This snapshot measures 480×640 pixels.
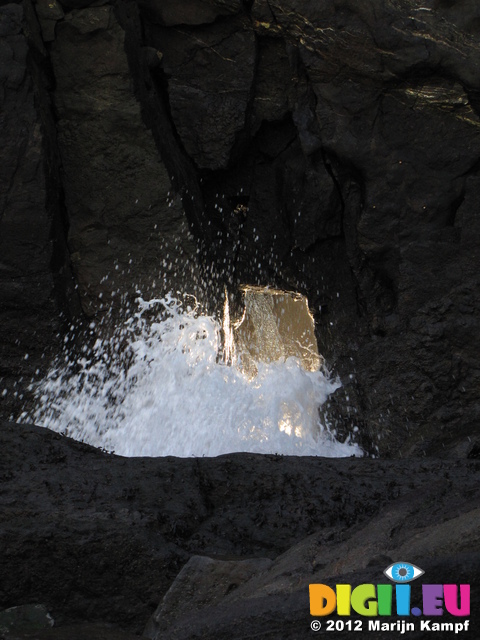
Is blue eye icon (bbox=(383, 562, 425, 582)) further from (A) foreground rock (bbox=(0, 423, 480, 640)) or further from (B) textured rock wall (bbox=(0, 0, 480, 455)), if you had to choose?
(B) textured rock wall (bbox=(0, 0, 480, 455))

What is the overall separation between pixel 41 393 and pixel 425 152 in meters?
4.03

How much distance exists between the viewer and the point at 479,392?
263 inches

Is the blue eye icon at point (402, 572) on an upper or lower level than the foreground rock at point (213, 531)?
upper

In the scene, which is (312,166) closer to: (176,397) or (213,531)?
(176,397)

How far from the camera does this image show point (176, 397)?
712cm

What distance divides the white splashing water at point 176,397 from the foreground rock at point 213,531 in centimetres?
278

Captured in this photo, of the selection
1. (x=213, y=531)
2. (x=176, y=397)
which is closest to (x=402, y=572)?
(x=213, y=531)

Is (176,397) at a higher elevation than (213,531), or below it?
below

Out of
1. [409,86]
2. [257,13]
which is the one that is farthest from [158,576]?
[257,13]

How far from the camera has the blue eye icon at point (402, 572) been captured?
208cm

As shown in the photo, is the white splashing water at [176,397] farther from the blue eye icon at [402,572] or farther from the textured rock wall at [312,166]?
the blue eye icon at [402,572]

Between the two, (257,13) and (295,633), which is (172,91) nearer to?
(257,13)

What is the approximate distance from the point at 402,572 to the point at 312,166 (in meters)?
5.81

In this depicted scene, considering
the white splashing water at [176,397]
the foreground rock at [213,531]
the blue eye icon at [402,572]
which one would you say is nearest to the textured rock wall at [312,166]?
the white splashing water at [176,397]
